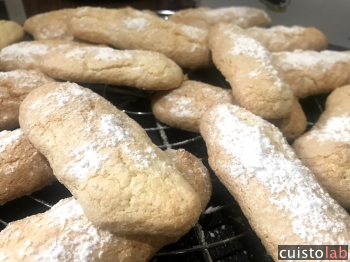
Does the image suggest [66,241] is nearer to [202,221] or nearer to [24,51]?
[202,221]

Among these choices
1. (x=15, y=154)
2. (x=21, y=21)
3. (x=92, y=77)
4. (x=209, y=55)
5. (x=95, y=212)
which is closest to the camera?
(x=95, y=212)

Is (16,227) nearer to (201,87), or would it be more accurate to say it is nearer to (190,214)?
(190,214)

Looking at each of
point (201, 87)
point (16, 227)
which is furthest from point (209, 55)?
point (16, 227)

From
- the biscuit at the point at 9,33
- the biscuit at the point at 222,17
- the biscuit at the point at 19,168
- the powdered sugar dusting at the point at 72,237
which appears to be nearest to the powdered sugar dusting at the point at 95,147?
the powdered sugar dusting at the point at 72,237

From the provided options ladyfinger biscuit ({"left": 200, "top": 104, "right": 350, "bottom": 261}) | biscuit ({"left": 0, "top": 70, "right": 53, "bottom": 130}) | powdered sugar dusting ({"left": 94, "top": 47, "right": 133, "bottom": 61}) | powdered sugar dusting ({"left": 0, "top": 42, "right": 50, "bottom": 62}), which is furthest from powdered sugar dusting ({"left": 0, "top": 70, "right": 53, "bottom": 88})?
ladyfinger biscuit ({"left": 200, "top": 104, "right": 350, "bottom": 261})

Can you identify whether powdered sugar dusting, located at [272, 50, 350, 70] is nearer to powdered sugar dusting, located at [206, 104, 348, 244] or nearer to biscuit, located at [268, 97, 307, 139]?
biscuit, located at [268, 97, 307, 139]

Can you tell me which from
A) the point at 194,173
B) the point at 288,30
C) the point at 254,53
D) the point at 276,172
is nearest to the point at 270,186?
the point at 276,172
